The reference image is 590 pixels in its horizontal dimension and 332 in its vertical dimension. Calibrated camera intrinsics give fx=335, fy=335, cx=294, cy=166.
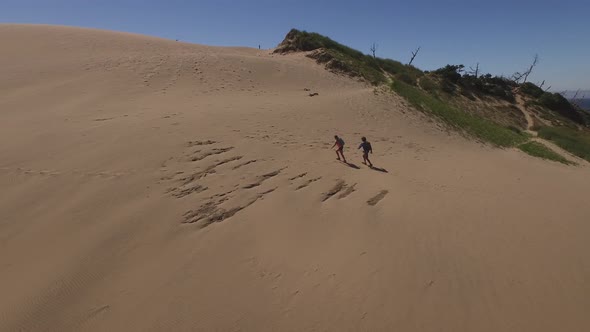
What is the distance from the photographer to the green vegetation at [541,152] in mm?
16955

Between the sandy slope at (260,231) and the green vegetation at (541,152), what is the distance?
4.91m

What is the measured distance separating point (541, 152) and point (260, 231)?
17828 mm

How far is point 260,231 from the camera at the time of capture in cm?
622

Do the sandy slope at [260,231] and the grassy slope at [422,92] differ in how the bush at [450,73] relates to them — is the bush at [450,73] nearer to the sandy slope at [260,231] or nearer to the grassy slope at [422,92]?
the grassy slope at [422,92]

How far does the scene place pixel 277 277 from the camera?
5.20 meters

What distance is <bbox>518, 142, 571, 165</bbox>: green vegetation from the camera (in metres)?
17.0

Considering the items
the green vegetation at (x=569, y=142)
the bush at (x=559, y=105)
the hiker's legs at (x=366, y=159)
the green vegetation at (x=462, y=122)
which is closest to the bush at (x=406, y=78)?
the green vegetation at (x=462, y=122)

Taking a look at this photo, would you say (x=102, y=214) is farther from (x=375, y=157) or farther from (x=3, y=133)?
(x=375, y=157)

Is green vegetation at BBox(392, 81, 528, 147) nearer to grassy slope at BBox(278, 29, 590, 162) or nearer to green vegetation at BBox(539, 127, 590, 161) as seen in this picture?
grassy slope at BBox(278, 29, 590, 162)

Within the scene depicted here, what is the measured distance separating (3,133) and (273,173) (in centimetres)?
808

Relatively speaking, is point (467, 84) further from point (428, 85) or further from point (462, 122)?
point (462, 122)

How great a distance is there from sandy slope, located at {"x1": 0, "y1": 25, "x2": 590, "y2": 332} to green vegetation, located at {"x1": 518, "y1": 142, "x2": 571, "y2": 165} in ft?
16.1

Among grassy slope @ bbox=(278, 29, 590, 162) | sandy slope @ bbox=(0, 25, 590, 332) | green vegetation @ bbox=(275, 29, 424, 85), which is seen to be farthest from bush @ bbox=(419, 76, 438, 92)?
sandy slope @ bbox=(0, 25, 590, 332)

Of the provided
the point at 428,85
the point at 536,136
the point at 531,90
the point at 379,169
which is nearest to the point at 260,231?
the point at 379,169
